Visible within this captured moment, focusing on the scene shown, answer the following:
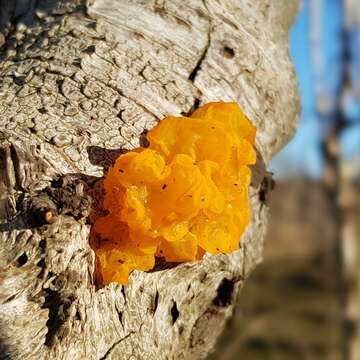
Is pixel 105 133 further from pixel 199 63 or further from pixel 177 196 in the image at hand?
pixel 199 63

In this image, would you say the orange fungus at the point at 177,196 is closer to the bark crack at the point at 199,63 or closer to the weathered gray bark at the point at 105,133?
the weathered gray bark at the point at 105,133

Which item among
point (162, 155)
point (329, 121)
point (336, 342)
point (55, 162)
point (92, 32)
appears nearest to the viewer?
point (55, 162)

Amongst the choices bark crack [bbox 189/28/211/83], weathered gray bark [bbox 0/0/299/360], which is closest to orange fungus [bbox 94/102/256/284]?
weathered gray bark [bbox 0/0/299/360]

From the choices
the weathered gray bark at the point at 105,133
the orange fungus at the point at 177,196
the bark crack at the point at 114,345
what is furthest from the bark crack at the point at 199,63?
the bark crack at the point at 114,345

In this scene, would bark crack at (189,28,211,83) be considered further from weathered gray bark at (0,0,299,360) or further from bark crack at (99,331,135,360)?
bark crack at (99,331,135,360)

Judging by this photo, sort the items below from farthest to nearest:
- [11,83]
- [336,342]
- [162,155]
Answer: [336,342] < [11,83] < [162,155]

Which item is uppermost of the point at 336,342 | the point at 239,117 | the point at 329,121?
the point at 239,117

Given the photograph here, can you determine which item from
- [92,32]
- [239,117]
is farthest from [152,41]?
[239,117]

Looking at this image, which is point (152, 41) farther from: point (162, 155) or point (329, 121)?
point (329, 121)
